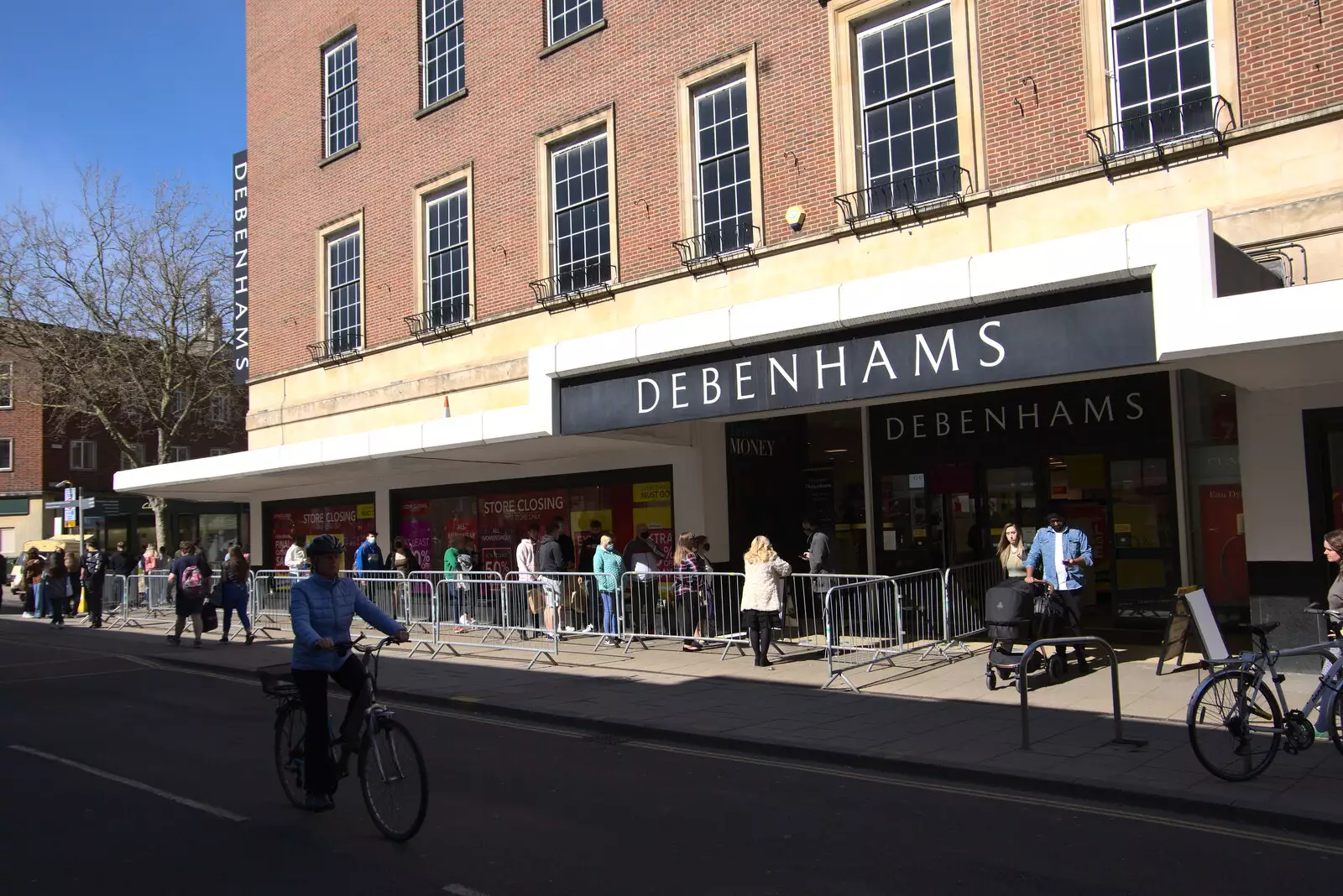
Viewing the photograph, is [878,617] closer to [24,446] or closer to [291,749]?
[291,749]

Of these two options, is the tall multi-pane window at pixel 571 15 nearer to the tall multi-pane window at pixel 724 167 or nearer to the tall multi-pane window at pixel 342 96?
the tall multi-pane window at pixel 724 167

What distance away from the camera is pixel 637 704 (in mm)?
10680

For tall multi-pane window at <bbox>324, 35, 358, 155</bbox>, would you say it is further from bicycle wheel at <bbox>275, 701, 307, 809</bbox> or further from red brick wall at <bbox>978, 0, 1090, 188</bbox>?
bicycle wheel at <bbox>275, 701, 307, 809</bbox>

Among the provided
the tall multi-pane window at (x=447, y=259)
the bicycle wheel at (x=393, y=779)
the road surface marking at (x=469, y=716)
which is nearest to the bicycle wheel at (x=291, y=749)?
the bicycle wheel at (x=393, y=779)

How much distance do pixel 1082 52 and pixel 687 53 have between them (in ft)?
20.6

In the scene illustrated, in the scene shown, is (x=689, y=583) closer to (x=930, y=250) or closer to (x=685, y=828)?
(x=930, y=250)

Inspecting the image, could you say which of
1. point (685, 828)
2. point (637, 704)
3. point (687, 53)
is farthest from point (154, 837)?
point (687, 53)

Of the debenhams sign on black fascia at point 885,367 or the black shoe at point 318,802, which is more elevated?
the debenhams sign on black fascia at point 885,367

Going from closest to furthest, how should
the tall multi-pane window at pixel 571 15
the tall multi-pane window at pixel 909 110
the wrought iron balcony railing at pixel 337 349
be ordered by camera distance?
the tall multi-pane window at pixel 909 110 < the tall multi-pane window at pixel 571 15 < the wrought iron balcony railing at pixel 337 349

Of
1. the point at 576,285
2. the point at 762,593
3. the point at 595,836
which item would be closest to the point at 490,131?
the point at 576,285

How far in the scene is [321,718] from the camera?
6473 mm

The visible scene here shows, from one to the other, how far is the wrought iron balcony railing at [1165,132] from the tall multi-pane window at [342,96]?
15795mm

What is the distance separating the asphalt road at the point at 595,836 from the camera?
5383 millimetres

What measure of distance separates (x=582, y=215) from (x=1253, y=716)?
13473mm
